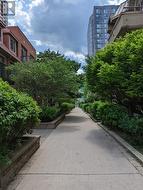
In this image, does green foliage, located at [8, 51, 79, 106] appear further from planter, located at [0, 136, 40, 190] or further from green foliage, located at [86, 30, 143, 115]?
planter, located at [0, 136, 40, 190]

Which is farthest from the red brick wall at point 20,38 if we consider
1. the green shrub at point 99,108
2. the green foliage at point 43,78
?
the green shrub at point 99,108

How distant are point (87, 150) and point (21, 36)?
36.7 metres

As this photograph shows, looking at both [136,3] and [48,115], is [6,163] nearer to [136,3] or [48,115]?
[48,115]

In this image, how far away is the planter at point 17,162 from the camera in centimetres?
690

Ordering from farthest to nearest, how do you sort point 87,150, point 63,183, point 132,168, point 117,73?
point 117,73 < point 87,150 < point 132,168 < point 63,183

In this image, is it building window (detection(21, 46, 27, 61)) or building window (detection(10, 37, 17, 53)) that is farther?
building window (detection(21, 46, 27, 61))

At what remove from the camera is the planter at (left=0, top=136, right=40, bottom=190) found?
6.90m

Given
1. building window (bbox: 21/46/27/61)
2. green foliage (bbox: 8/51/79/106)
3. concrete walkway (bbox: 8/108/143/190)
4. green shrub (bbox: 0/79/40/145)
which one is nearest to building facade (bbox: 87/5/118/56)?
building window (bbox: 21/46/27/61)

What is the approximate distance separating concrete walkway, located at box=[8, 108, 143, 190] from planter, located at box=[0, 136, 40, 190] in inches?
5.7

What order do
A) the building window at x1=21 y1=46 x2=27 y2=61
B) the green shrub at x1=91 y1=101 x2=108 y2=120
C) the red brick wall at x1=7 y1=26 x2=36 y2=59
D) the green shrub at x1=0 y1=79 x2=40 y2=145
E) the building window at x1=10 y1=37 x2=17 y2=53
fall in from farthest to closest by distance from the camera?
the building window at x1=21 y1=46 x2=27 y2=61
the red brick wall at x1=7 y1=26 x2=36 y2=59
the building window at x1=10 y1=37 x2=17 y2=53
the green shrub at x1=91 y1=101 x2=108 y2=120
the green shrub at x1=0 y1=79 x2=40 y2=145

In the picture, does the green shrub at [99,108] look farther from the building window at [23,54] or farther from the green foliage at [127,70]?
the building window at [23,54]

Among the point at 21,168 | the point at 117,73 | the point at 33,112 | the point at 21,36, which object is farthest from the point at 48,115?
the point at 21,36

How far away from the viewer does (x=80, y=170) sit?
27.8 feet

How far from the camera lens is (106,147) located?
12609 mm
